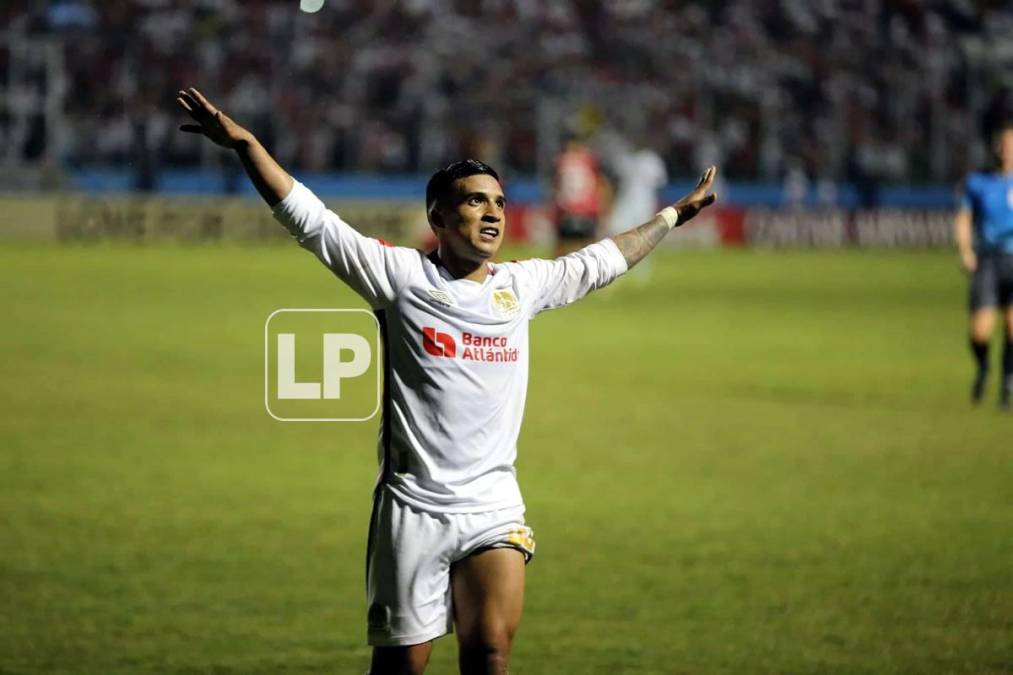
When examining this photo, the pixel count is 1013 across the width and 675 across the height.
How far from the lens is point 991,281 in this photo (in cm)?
1433

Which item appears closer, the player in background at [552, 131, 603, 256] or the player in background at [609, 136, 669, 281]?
the player in background at [552, 131, 603, 256]

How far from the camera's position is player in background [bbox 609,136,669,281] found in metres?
34.8

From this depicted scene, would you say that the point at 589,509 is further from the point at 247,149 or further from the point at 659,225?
the point at 247,149

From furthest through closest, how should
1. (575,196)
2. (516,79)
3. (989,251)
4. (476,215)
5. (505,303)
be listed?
(516,79) < (575,196) < (989,251) < (505,303) < (476,215)

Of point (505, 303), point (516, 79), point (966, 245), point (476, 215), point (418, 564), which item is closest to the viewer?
point (418, 564)

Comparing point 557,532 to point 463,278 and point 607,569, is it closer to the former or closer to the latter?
point 607,569

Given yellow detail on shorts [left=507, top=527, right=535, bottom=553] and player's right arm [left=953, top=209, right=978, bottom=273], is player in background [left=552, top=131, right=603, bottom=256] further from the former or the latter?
yellow detail on shorts [left=507, top=527, right=535, bottom=553]

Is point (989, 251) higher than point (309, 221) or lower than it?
higher

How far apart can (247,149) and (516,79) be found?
36.4m

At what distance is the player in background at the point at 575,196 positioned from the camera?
27922 mm

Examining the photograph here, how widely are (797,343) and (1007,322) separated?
5.46 meters
